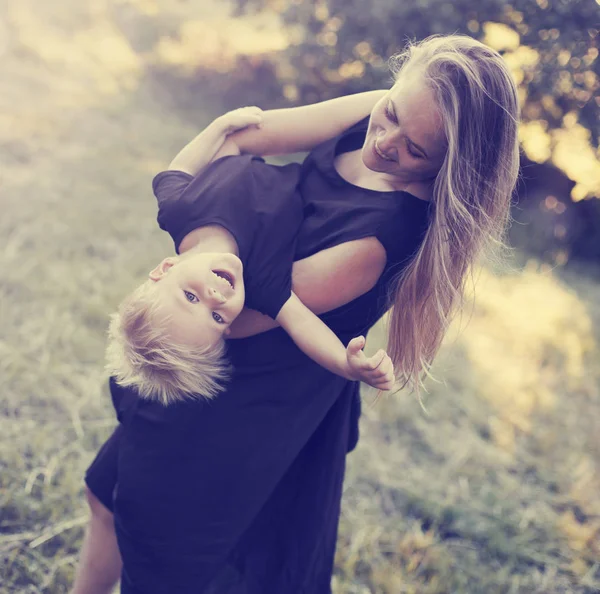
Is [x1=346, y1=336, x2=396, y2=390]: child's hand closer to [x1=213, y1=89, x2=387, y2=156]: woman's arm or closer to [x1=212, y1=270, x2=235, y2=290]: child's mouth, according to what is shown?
[x1=212, y1=270, x2=235, y2=290]: child's mouth

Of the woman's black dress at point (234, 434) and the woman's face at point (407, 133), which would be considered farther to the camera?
the woman's black dress at point (234, 434)

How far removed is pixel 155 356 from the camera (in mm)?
1192

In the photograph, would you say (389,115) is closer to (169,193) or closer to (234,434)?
(169,193)

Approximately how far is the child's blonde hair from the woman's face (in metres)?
0.50

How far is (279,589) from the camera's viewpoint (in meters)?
1.76

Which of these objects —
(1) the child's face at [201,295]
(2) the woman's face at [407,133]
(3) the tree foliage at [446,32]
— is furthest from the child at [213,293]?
(3) the tree foliage at [446,32]

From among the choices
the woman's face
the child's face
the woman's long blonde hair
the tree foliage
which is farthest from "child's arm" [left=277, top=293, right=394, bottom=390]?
the tree foliage

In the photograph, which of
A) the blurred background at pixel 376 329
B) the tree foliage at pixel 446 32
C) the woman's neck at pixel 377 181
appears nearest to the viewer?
the woman's neck at pixel 377 181

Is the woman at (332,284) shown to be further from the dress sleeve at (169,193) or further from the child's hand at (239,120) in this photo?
the dress sleeve at (169,193)

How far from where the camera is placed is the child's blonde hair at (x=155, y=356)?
3.87 feet

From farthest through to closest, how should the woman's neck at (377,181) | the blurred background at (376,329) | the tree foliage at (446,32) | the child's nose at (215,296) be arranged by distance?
the tree foliage at (446,32), the blurred background at (376,329), the woman's neck at (377,181), the child's nose at (215,296)

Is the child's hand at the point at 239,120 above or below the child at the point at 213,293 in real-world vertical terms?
above

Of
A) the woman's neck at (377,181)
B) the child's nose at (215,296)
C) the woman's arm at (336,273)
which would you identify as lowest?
the woman's arm at (336,273)

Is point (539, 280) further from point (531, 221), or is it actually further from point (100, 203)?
point (100, 203)
